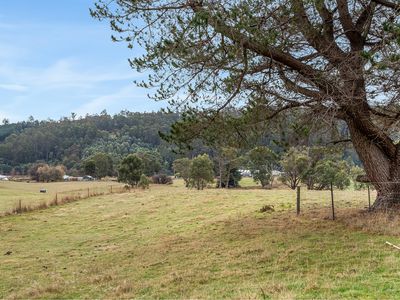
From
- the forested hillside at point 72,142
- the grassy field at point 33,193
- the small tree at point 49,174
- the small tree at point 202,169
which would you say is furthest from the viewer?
the forested hillside at point 72,142

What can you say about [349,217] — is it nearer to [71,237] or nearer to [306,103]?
[306,103]

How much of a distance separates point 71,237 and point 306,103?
32.4 feet

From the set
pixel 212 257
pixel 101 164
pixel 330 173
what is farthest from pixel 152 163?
pixel 212 257

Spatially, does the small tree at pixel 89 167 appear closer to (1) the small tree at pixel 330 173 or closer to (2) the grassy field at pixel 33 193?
(2) the grassy field at pixel 33 193

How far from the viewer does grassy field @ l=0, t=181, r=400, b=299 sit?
6523 mm

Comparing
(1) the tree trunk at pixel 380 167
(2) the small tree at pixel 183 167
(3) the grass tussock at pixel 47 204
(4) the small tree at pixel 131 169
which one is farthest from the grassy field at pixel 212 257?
(2) the small tree at pixel 183 167

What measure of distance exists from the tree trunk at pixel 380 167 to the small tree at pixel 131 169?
166 ft

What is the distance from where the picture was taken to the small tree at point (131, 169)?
60.8 metres

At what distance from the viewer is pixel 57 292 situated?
305 inches

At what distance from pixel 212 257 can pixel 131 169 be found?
5269cm

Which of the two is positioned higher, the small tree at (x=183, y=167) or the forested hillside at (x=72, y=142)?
the forested hillside at (x=72, y=142)

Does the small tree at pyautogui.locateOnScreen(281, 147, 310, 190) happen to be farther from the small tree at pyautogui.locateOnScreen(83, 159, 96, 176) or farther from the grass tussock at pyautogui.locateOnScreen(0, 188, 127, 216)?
the small tree at pyautogui.locateOnScreen(83, 159, 96, 176)

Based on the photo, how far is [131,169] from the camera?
61156 mm

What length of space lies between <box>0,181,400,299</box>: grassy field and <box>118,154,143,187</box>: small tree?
139 ft
